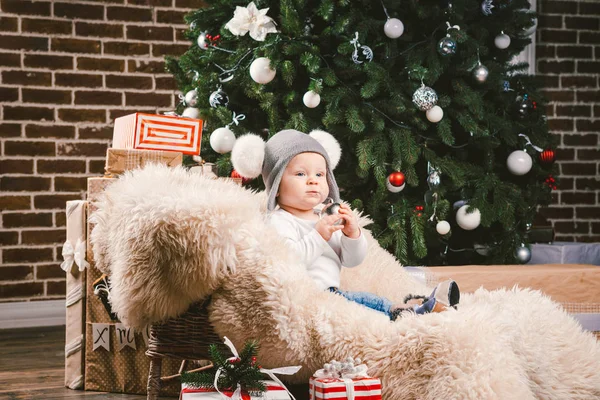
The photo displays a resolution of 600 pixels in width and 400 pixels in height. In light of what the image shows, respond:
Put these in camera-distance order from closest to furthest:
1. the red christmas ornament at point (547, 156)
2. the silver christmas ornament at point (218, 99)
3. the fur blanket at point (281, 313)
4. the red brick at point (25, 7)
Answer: the fur blanket at point (281, 313) < the silver christmas ornament at point (218, 99) < the red christmas ornament at point (547, 156) < the red brick at point (25, 7)

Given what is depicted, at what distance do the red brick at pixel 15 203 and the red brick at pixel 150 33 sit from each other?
108 cm

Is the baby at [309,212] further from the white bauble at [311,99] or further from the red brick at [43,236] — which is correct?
the red brick at [43,236]

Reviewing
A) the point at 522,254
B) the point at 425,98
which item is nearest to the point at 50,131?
the point at 425,98

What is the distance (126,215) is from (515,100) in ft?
6.61

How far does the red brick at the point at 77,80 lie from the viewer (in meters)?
3.76

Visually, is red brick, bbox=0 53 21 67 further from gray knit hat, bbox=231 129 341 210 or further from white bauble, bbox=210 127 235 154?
gray knit hat, bbox=231 129 341 210

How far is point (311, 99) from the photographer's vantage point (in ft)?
8.68

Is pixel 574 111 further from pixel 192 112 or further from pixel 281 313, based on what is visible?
pixel 281 313

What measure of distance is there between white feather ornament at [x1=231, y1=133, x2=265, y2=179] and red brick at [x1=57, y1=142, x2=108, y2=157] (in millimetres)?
1990

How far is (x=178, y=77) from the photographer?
3227 millimetres

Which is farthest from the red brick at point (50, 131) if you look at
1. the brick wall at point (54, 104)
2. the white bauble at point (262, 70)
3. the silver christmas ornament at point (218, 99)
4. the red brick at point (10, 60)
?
the white bauble at point (262, 70)

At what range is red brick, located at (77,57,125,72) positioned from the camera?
3.80 meters

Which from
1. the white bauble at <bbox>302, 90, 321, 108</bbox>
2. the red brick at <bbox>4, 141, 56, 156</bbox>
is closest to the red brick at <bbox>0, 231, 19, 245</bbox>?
the red brick at <bbox>4, 141, 56, 156</bbox>

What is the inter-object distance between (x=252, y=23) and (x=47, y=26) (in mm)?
1579
